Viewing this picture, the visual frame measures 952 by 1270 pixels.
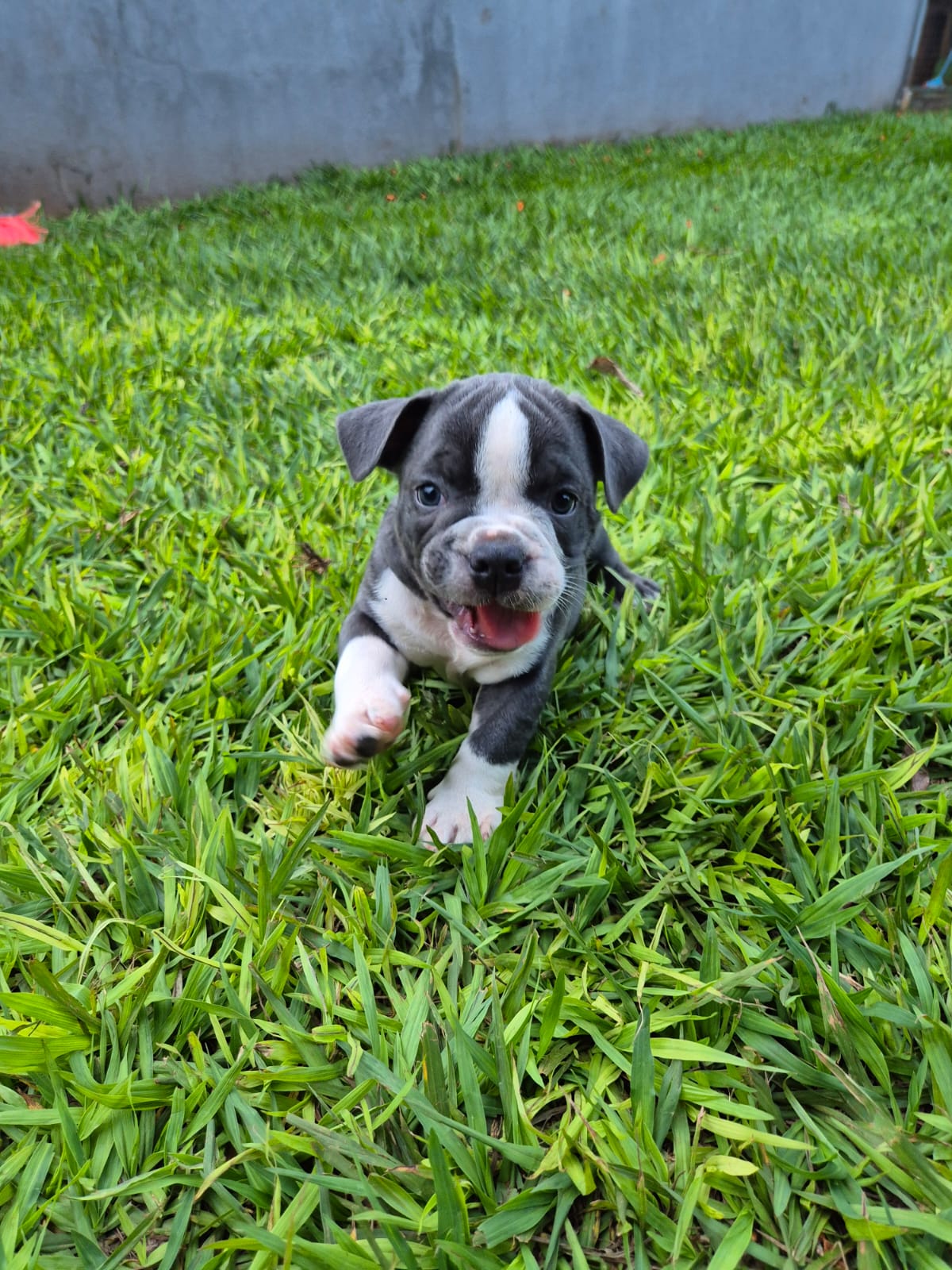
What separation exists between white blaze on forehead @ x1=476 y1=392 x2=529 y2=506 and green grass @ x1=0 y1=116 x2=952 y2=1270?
74 centimetres

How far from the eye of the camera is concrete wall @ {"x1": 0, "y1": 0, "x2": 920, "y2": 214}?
8453 millimetres

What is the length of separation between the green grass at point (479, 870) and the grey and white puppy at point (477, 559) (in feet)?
0.55

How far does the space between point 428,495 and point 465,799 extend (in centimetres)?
88

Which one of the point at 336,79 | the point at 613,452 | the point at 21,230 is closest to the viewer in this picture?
the point at 613,452

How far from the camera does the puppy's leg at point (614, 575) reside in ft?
10.4

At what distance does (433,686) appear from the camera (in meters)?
2.81

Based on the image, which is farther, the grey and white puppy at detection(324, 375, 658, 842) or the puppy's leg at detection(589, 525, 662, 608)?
the puppy's leg at detection(589, 525, 662, 608)

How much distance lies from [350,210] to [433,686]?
7.39 metres

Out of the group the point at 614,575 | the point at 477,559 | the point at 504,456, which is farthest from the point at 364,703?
the point at 614,575

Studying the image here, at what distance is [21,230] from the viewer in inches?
318

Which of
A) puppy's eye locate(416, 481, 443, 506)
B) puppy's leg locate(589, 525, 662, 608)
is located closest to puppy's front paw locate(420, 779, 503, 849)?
puppy's eye locate(416, 481, 443, 506)

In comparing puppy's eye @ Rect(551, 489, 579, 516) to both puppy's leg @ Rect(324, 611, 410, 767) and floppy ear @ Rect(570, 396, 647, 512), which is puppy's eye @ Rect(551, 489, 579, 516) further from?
puppy's leg @ Rect(324, 611, 410, 767)

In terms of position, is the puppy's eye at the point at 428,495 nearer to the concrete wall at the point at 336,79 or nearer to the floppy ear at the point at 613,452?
the floppy ear at the point at 613,452

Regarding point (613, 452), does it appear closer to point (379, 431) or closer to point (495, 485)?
point (495, 485)
